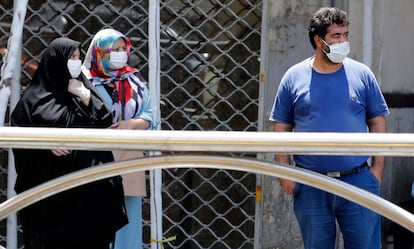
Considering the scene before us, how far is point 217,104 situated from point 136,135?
121 inches

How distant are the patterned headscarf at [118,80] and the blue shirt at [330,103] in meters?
0.75

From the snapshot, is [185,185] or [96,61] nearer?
[96,61]

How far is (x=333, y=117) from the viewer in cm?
412

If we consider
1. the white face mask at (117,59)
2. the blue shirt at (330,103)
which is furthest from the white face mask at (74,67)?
the blue shirt at (330,103)

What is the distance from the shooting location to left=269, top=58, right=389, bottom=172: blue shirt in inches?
162

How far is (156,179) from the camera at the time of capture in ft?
Result: 15.8

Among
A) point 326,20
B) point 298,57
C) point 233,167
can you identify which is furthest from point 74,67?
point 233,167

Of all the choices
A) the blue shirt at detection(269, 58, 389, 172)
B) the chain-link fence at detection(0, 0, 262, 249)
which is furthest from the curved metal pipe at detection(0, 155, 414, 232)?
the chain-link fence at detection(0, 0, 262, 249)

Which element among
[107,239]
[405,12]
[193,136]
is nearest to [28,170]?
[107,239]

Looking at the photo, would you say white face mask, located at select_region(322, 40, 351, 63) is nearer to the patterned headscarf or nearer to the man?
the man

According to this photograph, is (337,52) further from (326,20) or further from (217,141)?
(217,141)

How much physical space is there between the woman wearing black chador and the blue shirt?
2.88ft

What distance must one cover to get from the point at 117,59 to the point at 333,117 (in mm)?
1098

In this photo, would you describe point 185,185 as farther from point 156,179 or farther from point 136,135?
point 136,135
